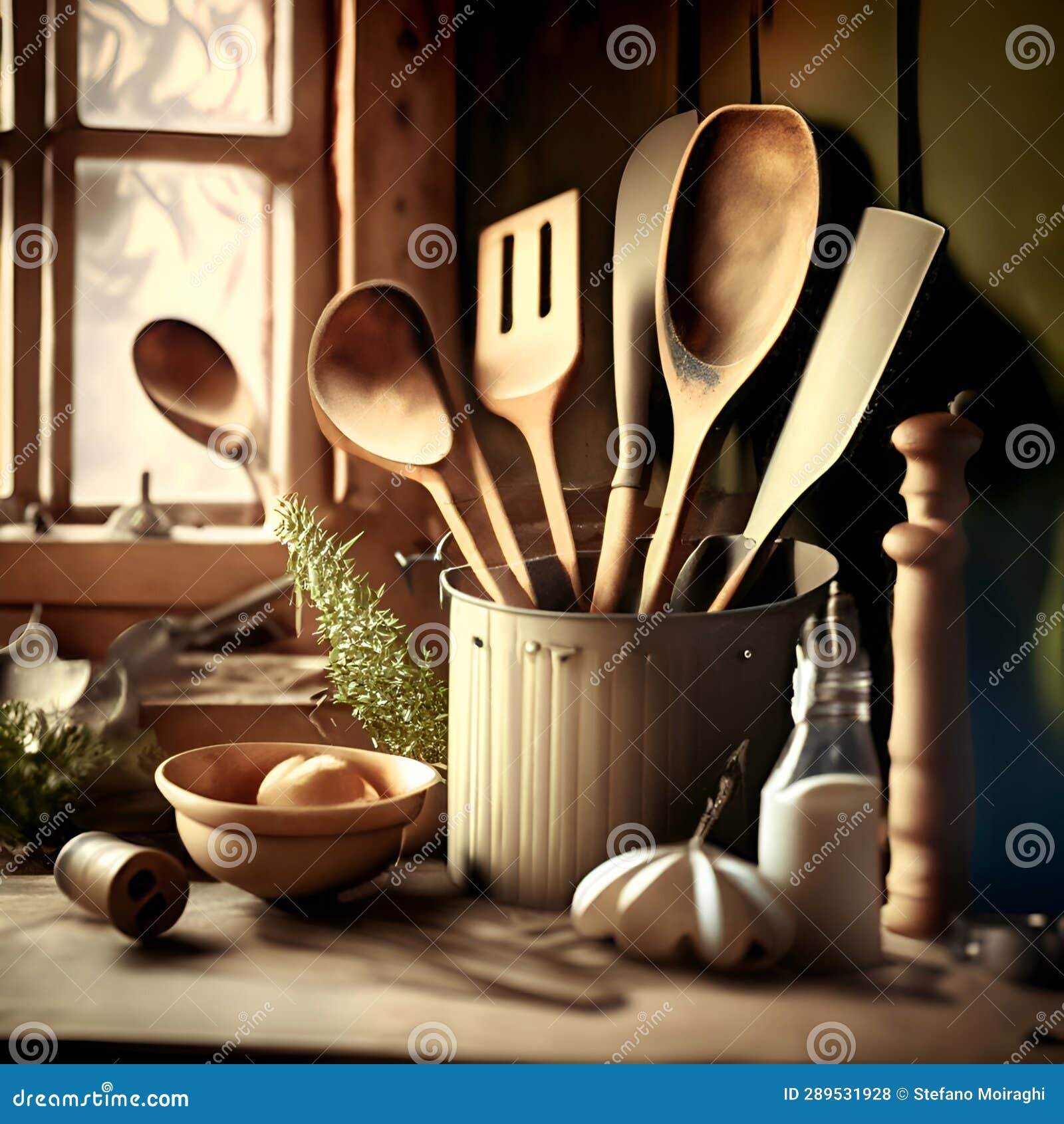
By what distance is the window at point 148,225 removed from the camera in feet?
2.78

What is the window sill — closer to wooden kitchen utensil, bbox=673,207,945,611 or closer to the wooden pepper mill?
wooden kitchen utensil, bbox=673,207,945,611

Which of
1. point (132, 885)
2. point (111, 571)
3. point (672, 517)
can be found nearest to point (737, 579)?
point (672, 517)

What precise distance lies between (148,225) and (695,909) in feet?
2.18

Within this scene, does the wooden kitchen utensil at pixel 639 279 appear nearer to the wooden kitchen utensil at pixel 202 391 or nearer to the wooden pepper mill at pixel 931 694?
the wooden pepper mill at pixel 931 694

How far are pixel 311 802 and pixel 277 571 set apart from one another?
27 cm

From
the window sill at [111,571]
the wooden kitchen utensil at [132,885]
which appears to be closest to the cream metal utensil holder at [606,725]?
the wooden kitchen utensil at [132,885]

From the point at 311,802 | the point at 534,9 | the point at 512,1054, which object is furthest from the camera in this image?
the point at 534,9

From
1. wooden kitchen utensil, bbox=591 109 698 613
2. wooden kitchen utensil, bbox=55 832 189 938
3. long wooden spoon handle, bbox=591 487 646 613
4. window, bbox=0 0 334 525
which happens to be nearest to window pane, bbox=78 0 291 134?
window, bbox=0 0 334 525

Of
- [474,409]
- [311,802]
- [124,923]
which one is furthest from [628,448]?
[124,923]

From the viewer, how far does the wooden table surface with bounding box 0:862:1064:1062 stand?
533mm

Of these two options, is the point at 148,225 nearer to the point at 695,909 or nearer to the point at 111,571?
the point at 111,571

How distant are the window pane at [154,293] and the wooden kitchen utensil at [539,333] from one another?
0.20m

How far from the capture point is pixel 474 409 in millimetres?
851

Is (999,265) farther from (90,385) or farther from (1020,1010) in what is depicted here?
(90,385)
